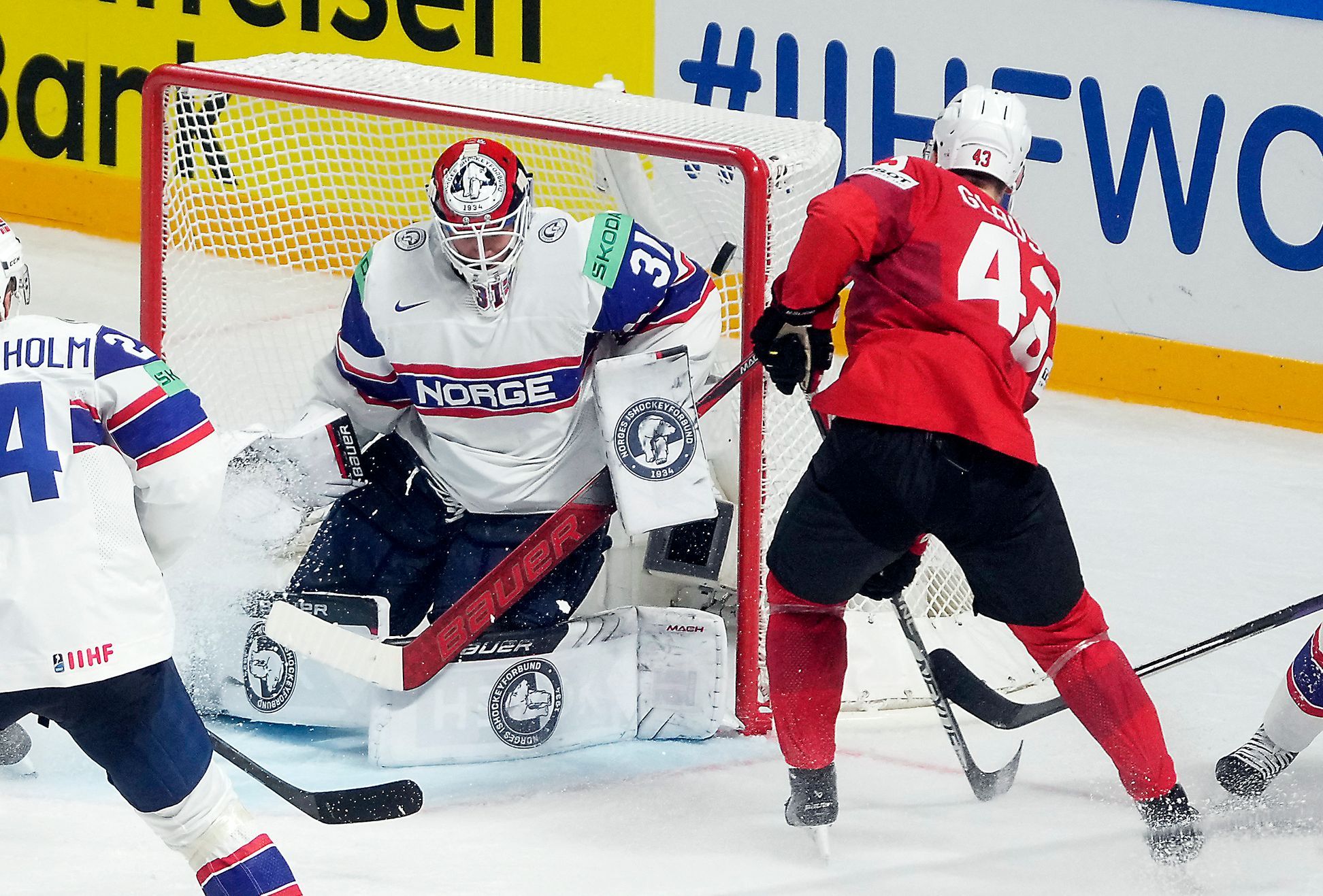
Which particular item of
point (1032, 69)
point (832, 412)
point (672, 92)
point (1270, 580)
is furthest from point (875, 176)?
point (672, 92)

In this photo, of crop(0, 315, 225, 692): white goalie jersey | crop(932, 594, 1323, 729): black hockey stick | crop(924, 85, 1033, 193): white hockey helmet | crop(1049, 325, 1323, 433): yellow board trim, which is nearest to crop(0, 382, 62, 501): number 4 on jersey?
crop(0, 315, 225, 692): white goalie jersey

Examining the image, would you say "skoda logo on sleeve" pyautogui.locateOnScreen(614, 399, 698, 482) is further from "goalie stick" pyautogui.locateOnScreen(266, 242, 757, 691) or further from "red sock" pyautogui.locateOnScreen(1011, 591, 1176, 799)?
"red sock" pyautogui.locateOnScreen(1011, 591, 1176, 799)

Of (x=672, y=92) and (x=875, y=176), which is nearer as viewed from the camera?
(x=875, y=176)

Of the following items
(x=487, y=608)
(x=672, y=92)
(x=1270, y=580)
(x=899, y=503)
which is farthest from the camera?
(x=672, y=92)

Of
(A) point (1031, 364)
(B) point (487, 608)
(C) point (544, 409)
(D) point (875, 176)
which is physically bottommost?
(B) point (487, 608)

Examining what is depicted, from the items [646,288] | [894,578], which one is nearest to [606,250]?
[646,288]

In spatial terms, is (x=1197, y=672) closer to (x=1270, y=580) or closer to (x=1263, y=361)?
(x=1270, y=580)

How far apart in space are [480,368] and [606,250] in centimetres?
28

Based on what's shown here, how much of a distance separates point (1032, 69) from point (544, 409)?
2.22 metres

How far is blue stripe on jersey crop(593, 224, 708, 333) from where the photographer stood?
294 centimetres

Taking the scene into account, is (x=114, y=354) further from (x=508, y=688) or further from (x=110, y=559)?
(x=508, y=688)

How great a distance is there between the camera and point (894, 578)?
8.75ft

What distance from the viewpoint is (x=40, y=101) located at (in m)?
5.81

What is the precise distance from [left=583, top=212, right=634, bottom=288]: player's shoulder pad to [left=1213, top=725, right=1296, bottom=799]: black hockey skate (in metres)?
1.25
